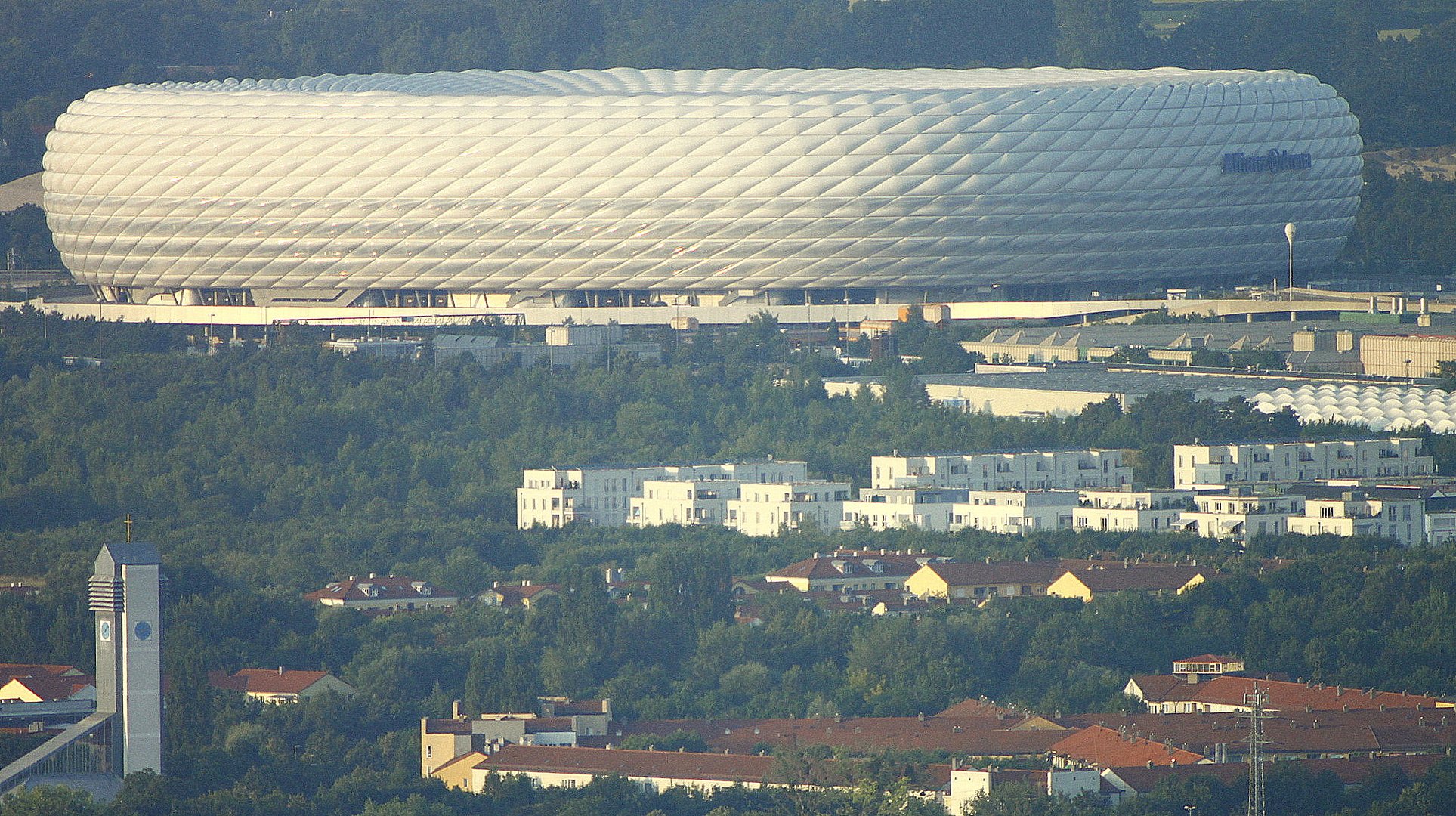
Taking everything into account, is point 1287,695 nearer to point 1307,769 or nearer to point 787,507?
point 1307,769

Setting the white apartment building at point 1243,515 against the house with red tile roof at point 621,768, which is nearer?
the house with red tile roof at point 621,768

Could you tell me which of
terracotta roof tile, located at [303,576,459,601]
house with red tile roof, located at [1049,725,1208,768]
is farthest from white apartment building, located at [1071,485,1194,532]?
house with red tile roof, located at [1049,725,1208,768]

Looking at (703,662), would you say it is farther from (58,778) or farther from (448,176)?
(448,176)

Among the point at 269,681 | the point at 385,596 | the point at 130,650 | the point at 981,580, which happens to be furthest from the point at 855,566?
the point at 130,650

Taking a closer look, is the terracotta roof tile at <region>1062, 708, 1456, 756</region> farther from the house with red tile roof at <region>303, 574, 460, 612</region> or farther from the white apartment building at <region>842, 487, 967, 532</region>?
the white apartment building at <region>842, 487, 967, 532</region>

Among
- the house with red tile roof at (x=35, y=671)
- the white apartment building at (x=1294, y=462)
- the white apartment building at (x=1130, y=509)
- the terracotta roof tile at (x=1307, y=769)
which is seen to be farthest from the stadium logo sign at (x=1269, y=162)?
the terracotta roof tile at (x=1307, y=769)

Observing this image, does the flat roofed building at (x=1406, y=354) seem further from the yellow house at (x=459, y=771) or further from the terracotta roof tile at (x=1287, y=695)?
the yellow house at (x=459, y=771)
